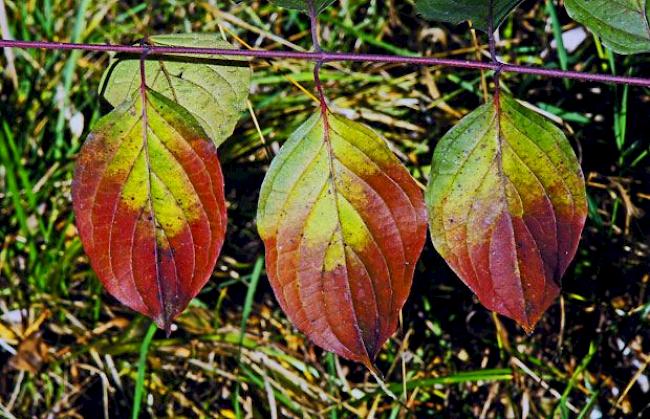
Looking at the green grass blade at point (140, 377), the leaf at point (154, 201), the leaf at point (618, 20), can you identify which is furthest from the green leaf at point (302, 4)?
the green grass blade at point (140, 377)

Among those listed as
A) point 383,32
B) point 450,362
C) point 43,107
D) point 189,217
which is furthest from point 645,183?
point 43,107

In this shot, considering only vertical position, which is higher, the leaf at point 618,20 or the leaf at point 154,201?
the leaf at point 618,20

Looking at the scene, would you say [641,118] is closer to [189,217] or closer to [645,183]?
[645,183]

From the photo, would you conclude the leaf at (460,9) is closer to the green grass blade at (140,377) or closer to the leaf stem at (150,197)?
the leaf stem at (150,197)

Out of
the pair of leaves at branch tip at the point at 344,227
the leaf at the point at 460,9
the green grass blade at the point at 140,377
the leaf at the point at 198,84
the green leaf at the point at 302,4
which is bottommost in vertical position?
the green grass blade at the point at 140,377

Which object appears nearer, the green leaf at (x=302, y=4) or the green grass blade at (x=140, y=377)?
the green leaf at (x=302, y=4)

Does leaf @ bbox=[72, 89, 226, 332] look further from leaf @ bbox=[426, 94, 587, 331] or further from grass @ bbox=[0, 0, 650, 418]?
grass @ bbox=[0, 0, 650, 418]
